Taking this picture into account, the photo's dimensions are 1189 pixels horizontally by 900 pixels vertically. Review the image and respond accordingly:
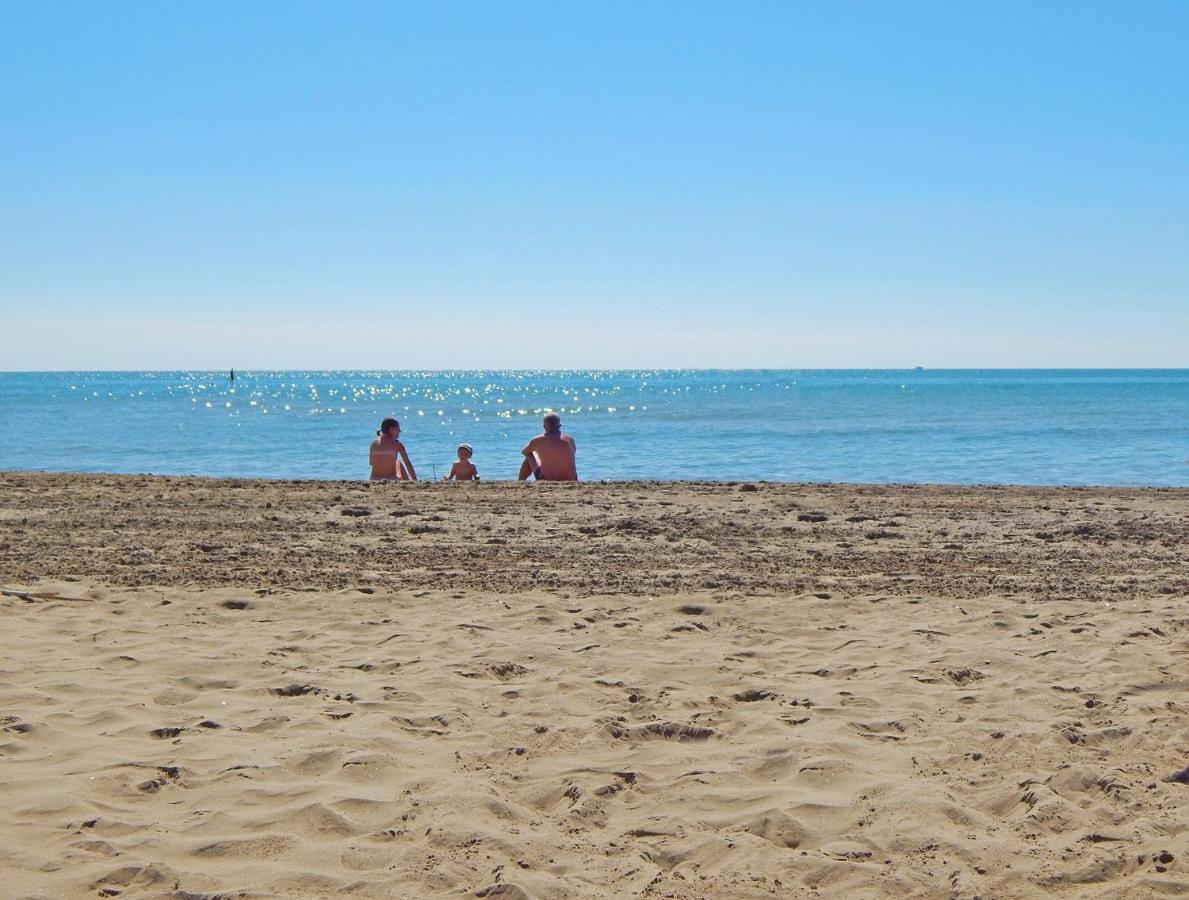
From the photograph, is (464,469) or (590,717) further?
(464,469)

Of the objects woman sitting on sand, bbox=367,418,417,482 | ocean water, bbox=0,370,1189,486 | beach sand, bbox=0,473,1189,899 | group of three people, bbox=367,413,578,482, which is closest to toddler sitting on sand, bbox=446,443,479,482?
group of three people, bbox=367,413,578,482

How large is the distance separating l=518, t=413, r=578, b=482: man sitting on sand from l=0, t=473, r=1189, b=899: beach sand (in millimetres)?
4790

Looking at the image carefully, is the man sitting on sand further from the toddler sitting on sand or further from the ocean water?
the ocean water

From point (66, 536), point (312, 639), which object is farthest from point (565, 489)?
point (312, 639)

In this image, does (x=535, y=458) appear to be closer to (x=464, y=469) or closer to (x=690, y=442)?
(x=464, y=469)

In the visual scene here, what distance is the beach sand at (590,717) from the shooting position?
362 centimetres

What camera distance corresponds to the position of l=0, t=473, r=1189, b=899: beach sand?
11.9ft

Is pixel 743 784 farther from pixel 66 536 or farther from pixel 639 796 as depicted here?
pixel 66 536

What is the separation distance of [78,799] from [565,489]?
29.5ft

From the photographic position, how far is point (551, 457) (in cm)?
1410

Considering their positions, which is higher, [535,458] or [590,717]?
[535,458]

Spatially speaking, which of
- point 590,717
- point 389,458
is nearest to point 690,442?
point 389,458

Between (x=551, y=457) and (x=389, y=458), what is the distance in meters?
2.15

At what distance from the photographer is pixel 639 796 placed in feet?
13.5
